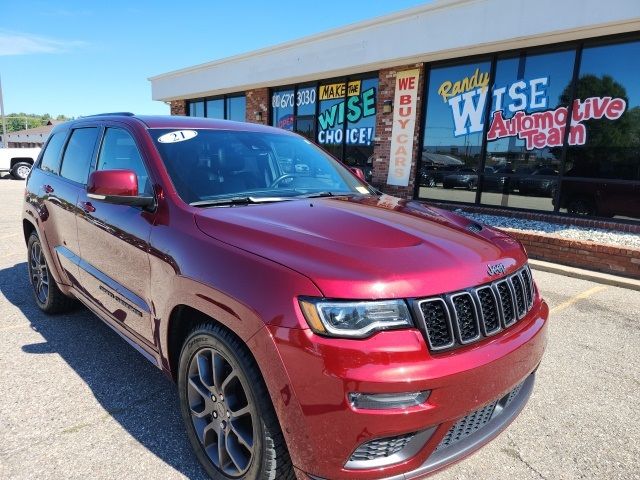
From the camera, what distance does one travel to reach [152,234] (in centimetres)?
243

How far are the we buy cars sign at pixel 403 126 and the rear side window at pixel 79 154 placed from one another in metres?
7.94

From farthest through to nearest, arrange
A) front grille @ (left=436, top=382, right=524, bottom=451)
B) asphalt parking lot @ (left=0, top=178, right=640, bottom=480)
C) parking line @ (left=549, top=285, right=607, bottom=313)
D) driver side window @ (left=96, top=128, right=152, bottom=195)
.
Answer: parking line @ (left=549, top=285, right=607, bottom=313)
driver side window @ (left=96, top=128, right=152, bottom=195)
asphalt parking lot @ (left=0, top=178, right=640, bottom=480)
front grille @ (left=436, top=382, right=524, bottom=451)

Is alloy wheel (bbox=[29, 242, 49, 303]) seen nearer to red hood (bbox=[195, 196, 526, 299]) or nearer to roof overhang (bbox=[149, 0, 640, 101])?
red hood (bbox=[195, 196, 526, 299])

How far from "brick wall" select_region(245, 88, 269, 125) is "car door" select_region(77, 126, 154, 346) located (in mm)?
11210

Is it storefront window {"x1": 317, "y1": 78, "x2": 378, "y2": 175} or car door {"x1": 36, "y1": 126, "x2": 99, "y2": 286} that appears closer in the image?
car door {"x1": 36, "y1": 126, "x2": 99, "y2": 286}

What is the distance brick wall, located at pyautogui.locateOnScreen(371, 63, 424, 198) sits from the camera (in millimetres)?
10289

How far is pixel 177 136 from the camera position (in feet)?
9.37

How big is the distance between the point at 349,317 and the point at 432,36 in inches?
349

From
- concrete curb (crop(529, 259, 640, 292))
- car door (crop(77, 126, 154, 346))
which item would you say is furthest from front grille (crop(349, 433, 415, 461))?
concrete curb (crop(529, 259, 640, 292))

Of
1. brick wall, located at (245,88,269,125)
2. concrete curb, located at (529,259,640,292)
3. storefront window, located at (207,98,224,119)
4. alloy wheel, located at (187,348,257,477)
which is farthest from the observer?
storefront window, located at (207,98,224,119)

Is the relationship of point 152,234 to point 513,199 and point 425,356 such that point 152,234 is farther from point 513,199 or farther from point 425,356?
point 513,199

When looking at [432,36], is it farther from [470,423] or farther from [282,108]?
→ [470,423]

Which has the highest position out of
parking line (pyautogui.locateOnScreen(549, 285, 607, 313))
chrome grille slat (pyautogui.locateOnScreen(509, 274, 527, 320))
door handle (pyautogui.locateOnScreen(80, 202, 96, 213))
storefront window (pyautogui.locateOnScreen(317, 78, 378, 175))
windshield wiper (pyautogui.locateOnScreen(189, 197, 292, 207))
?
storefront window (pyautogui.locateOnScreen(317, 78, 378, 175))

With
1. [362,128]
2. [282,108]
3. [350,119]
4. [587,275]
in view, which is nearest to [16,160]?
[282,108]
